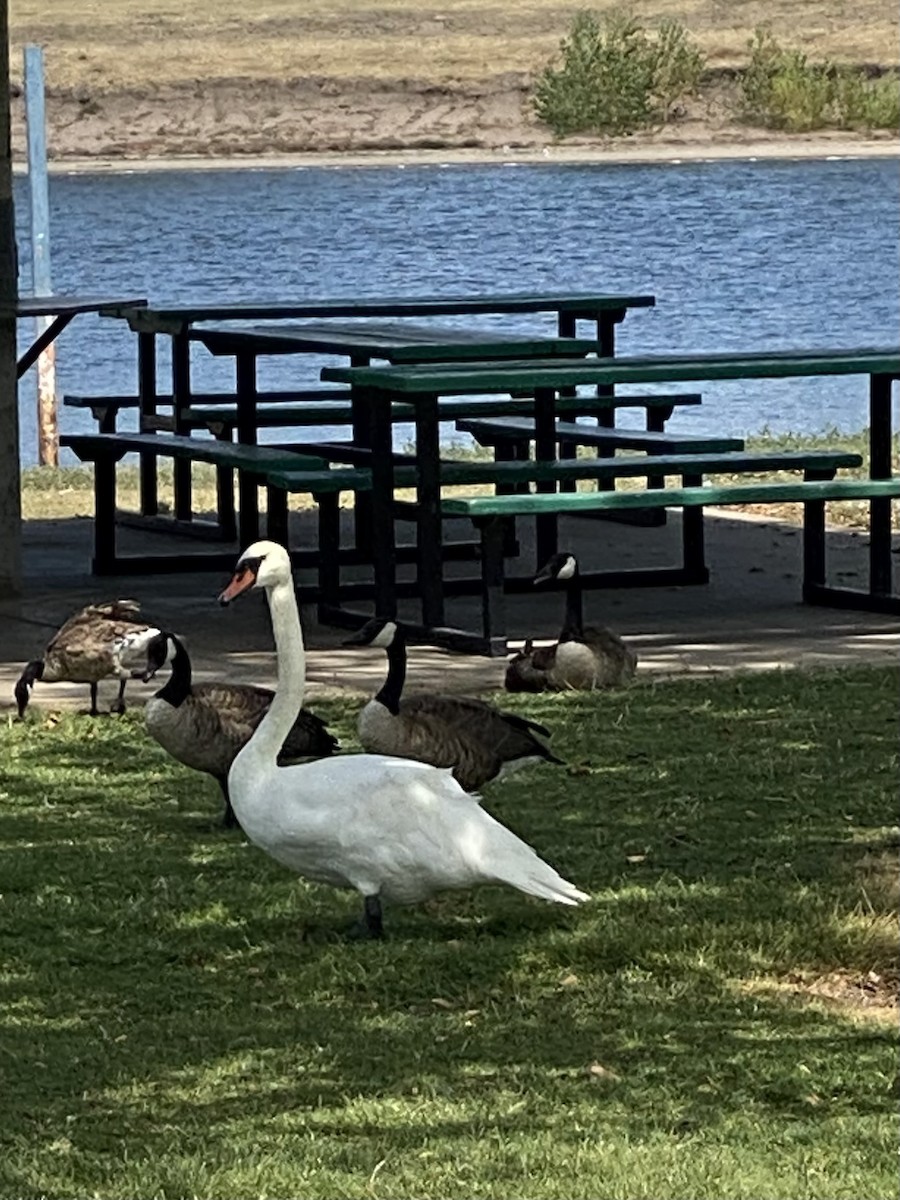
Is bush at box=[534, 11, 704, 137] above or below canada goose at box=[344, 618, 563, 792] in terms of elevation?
above

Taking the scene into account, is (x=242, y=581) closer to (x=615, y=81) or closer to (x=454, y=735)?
(x=454, y=735)

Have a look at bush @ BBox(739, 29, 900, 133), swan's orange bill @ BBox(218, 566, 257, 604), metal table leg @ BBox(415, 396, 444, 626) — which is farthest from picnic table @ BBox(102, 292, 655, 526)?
bush @ BBox(739, 29, 900, 133)

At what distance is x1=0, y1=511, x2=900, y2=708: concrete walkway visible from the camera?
9.80 meters

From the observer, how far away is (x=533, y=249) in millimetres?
44438

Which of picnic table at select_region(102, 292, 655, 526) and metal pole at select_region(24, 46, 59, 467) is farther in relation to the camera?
metal pole at select_region(24, 46, 59, 467)

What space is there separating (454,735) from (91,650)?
1789 mm

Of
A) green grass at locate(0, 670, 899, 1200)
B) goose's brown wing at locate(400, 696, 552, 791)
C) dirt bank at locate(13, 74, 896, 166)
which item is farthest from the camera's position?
dirt bank at locate(13, 74, 896, 166)

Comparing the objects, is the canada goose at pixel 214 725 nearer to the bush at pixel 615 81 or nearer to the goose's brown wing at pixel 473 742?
the goose's brown wing at pixel 473 742

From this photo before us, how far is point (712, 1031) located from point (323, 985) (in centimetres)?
84

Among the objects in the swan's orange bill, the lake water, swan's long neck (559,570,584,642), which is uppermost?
the swan's orange bill

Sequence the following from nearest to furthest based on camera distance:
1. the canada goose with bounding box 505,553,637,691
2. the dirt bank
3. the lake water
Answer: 1. the canada goose with bounding box 505,553,637,691
2. the lake water
3. the dirt bank

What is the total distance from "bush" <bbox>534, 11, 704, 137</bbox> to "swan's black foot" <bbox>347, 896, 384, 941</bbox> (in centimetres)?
6523

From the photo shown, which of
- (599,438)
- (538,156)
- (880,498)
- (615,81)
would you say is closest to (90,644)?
(880,498)

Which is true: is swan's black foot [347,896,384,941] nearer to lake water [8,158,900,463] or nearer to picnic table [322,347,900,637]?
picnic table [322,347,900,637]
